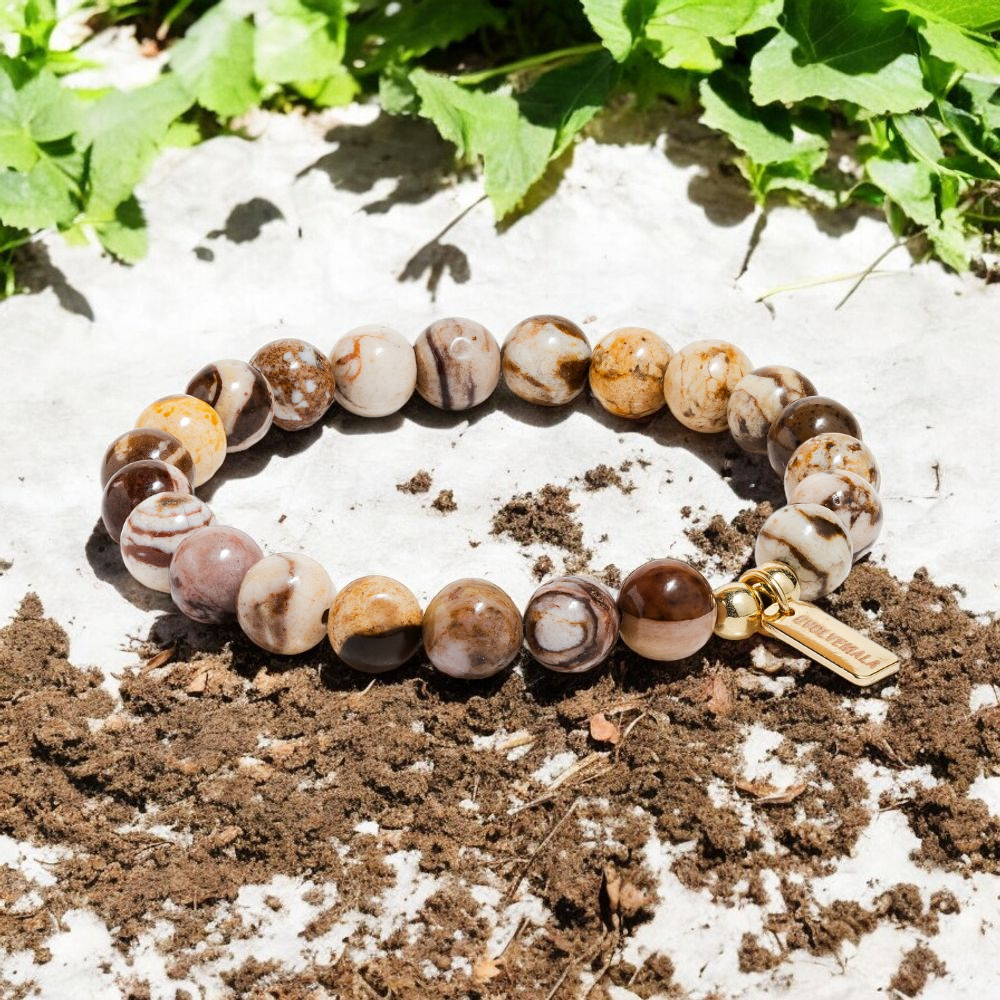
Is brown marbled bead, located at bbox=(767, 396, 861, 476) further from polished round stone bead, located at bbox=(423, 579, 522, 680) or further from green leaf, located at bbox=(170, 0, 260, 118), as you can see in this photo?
green leaf, located at bbox=(170, 0, 260, 118)

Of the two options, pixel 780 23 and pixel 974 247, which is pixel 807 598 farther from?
pixel 780 23

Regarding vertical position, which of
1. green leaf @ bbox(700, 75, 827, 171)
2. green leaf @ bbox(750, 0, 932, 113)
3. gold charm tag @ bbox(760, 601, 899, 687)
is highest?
green leaf @ bbox(750, 0, 932, 113)

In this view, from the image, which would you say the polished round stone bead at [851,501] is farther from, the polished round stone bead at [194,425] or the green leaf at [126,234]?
the green leaf at [126,234]

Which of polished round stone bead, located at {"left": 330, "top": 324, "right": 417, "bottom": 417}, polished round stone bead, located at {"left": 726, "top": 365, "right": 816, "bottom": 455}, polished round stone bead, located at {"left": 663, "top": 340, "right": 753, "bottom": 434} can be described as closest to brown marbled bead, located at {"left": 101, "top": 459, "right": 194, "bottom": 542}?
polished round stone bead, located at {"left": 330, "top": 324, "right": 417, "bottom": 417}

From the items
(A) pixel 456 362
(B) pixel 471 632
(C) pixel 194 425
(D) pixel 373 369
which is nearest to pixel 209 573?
(C) pixel 194 425

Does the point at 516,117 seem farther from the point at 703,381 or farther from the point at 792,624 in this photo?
the point at 792,624

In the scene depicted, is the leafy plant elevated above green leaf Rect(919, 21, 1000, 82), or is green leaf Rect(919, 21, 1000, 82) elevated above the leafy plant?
green leaf Rect(919, 21, 1000, 82)

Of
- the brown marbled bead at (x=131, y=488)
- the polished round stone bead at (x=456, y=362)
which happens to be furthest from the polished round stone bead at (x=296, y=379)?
the brown marbled bead at (x=131, y=488)
